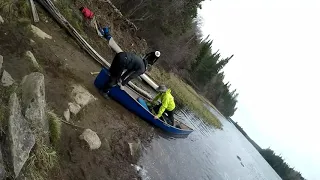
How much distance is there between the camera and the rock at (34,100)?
5770 mm

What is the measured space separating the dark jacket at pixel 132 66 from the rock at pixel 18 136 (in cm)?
579

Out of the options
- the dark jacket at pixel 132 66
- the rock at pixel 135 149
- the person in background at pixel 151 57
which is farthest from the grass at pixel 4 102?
the person in background at pixel 151 57

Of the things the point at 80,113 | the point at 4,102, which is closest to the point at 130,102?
the point at 80,113

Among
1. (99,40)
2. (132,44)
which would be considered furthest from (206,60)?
(99,40)

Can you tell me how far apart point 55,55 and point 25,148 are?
684cm

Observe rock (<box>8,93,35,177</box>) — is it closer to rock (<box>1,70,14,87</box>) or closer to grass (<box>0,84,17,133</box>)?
grass (<box>0,84,17,133</box>)

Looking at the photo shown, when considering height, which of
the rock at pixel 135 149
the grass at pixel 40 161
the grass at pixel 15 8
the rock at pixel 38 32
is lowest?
the grass at pixel 40 161

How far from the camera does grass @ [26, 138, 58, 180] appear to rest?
215 inches

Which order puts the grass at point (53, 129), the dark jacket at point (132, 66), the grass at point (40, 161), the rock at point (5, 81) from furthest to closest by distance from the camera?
1. the dark jacket at point (132, 66)
2. the grass at point (53, 129)
3. the rock at point (5, 81)
4. the grass at point (40, 161)

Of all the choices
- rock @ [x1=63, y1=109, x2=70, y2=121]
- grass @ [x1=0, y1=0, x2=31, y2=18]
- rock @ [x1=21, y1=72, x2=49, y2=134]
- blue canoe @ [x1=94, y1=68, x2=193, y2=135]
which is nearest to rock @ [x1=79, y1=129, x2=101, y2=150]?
rock @ [x1=63, y1=109, x2=70, y2=121]

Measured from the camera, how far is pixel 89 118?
945 centimetres

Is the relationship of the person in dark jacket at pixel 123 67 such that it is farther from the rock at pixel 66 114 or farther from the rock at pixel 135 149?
the rock at pixel 66 114

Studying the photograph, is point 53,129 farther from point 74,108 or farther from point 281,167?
point 281,167

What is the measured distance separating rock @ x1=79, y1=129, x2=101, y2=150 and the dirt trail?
0.50ft
